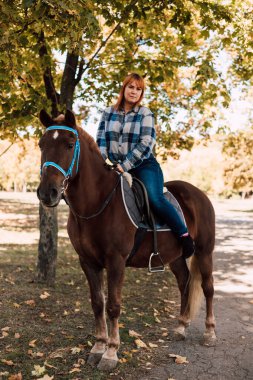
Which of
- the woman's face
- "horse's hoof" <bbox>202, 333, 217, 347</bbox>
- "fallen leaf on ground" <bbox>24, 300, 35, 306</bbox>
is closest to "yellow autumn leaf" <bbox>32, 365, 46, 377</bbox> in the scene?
"horse's hoof" <bbox>202, 333, 217, 347</bbox>

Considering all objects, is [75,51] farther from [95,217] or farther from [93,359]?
[93,359]

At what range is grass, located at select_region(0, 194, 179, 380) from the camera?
4.41 metres

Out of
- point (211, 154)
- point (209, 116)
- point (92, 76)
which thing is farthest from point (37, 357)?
point (211, 154)

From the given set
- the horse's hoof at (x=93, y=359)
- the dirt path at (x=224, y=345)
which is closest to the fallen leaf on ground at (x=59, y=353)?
the horse's hoof at (x=93, y=359)

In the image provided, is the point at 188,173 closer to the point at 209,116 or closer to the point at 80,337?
the point at 209,116

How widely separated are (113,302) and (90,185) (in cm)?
131

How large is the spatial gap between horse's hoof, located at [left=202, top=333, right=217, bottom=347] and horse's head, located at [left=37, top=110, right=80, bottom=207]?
295cm

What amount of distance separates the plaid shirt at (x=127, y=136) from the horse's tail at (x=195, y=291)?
186cm

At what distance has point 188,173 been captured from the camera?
8456 centimetres

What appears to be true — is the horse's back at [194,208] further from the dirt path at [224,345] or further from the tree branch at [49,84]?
the tree branch at [49,84]

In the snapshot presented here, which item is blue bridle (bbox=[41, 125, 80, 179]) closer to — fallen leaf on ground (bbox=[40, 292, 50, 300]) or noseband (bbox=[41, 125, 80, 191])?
noseband (bbox=[41, 125, 80, 191])

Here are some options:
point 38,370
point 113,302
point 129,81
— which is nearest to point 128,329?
point 113,302

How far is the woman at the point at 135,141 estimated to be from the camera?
469 cm

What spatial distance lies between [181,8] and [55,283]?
6.00m
